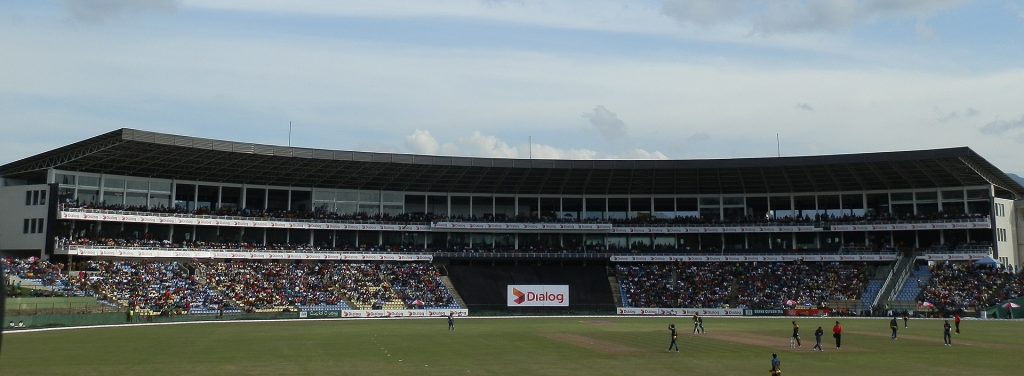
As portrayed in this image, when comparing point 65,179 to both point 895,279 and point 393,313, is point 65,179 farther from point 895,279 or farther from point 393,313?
point 895,279

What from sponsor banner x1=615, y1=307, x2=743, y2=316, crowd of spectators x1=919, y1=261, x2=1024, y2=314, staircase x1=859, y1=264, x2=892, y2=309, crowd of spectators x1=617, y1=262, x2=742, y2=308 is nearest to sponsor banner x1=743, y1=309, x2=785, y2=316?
sponsor banner x1=615, y1=307, x2=743, y2=316

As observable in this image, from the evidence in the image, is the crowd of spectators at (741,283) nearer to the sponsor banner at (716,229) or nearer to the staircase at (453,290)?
the sponsor banner at (716,229)

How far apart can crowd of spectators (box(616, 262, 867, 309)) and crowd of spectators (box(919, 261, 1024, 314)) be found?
7.26 meters

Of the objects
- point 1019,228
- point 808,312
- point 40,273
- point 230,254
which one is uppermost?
point 1019,228

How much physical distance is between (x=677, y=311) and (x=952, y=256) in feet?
102

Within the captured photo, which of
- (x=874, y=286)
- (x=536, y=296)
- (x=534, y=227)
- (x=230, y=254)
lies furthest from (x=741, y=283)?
(x=230, y=254)

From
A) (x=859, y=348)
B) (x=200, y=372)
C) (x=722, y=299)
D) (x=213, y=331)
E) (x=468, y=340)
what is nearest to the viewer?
(x=200, y=372)

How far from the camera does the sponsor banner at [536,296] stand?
86.8 m

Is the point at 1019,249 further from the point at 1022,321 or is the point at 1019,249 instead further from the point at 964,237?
the point at 1022,321

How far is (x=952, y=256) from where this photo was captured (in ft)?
294

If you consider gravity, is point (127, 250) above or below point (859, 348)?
above

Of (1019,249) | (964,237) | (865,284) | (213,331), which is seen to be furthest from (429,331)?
(1019,249)

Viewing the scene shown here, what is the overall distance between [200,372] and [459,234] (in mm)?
72245

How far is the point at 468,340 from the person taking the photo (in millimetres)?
48250
